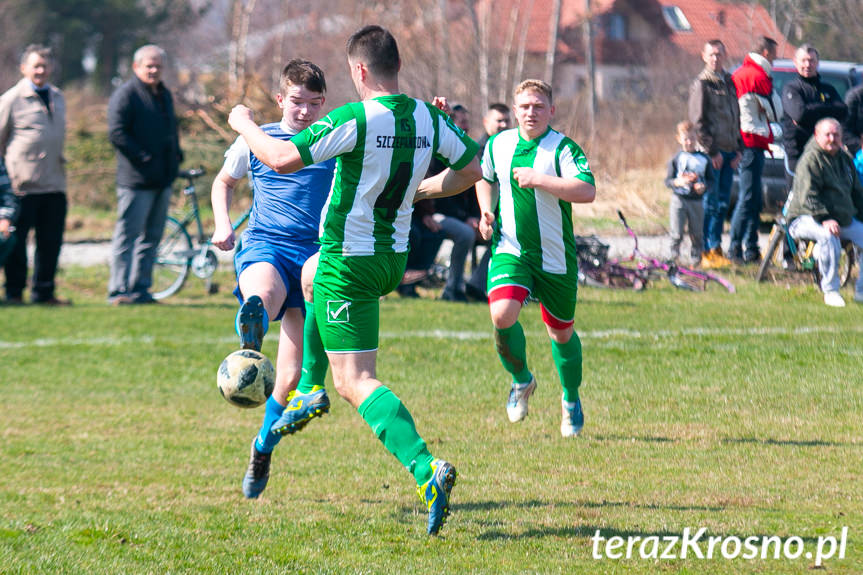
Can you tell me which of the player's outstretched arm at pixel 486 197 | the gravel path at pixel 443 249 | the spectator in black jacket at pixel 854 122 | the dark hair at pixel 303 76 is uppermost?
the spectator in black jacket at pixel 854 122

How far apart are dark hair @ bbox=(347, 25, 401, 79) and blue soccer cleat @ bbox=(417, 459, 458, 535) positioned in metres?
1.62

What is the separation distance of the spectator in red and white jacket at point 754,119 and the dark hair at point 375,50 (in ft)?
28.6

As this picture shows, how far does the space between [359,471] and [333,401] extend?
2037 mm

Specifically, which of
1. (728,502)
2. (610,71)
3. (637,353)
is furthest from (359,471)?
(610,71)

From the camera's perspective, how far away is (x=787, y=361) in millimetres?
8648

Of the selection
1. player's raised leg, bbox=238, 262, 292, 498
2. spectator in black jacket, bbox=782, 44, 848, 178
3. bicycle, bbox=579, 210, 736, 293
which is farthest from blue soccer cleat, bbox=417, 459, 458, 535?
spectator in black jacket, bbox=782, 44, 848, 178

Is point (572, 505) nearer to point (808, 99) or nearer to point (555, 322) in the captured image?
point (555, 322)

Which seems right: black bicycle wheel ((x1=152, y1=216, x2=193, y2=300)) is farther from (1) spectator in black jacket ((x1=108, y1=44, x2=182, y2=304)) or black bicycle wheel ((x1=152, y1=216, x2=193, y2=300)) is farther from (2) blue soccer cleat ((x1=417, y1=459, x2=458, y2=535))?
(2) blue soccer cleat ((x1=417, y1=459, x2=458, y2=535))

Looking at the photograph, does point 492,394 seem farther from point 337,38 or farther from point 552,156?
point 337,38

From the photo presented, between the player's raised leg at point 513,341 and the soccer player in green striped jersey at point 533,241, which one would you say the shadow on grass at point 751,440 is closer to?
the soccer player in green striped jersey at point 533,241

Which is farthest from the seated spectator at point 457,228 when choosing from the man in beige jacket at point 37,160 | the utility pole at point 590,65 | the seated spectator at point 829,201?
the utility pole at point 590,65

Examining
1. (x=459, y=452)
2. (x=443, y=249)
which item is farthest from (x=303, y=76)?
(x=443, y=249)

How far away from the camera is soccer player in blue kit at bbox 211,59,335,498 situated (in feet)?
18.2

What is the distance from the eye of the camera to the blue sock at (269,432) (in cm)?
556
